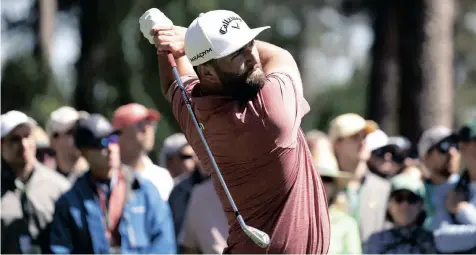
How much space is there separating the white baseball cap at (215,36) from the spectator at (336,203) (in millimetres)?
1505

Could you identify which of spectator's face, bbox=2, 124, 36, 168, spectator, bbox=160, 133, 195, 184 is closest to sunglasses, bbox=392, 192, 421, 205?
spectator, bbox=160, 133, 195, 184

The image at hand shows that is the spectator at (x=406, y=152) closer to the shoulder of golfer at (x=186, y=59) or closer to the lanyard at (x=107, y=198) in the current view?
the lanyard at (x=107, y=198)

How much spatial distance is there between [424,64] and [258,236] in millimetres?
9692

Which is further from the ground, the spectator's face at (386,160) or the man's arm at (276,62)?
the man's arm at (276,62)

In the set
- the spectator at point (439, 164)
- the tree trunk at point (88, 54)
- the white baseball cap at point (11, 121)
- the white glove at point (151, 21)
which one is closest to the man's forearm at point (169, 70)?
the white glove at point (151, 21)

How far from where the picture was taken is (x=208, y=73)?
5.46 meters

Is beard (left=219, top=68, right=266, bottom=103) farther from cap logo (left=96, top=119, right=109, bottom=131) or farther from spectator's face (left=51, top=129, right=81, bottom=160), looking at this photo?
spectator's face (left=51, top=129, right=81, bottom=160)

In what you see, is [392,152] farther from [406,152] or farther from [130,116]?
[130,116]

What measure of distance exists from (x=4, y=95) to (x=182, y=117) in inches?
558

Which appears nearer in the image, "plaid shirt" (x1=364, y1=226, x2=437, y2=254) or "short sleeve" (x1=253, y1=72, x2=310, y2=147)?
"short sleeve" (x1=253, y1=72, x2=310, y2=147)

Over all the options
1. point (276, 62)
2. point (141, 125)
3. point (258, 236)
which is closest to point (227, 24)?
point (276, 62)

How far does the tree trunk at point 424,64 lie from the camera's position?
14.5 m

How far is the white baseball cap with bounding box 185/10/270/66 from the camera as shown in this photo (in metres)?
5.35

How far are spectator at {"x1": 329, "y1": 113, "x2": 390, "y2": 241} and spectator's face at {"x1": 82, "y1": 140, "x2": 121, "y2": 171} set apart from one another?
1953 mm
